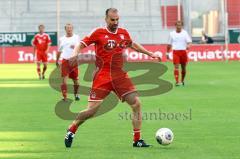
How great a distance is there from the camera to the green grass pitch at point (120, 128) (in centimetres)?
1345

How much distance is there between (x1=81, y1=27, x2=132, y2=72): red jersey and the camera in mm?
14266

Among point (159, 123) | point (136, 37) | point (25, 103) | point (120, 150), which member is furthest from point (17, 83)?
point (136, 37)

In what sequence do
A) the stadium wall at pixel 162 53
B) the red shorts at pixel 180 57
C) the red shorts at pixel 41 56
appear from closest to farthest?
the red shorts at pixel 180 57
the red shorts at pixel 41 56
the stadium wall at pixel 162 53

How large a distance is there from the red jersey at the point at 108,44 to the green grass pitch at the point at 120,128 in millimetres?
1412

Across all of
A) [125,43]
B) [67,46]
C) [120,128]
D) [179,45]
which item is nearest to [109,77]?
[125,43]

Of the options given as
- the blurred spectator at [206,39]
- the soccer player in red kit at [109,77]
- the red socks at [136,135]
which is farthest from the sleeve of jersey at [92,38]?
the blurred spectator at [206,39]

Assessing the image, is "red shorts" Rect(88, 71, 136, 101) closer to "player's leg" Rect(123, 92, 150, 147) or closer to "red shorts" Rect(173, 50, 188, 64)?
"player's leg" Rect(123, 92, 150, 147)

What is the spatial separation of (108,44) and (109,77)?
1.87 ft

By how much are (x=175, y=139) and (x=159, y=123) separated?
3.01 m

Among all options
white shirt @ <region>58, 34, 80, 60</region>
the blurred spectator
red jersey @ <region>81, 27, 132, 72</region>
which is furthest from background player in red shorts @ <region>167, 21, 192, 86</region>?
the blurred spectator

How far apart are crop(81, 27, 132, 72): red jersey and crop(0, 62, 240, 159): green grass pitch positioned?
1.41 meters

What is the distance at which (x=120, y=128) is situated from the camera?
1727 cm

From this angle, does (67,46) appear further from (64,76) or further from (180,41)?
(180,41)

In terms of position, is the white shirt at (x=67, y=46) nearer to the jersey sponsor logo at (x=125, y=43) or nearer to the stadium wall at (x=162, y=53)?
the jersey sponsor logo at (x=125, y=43)
